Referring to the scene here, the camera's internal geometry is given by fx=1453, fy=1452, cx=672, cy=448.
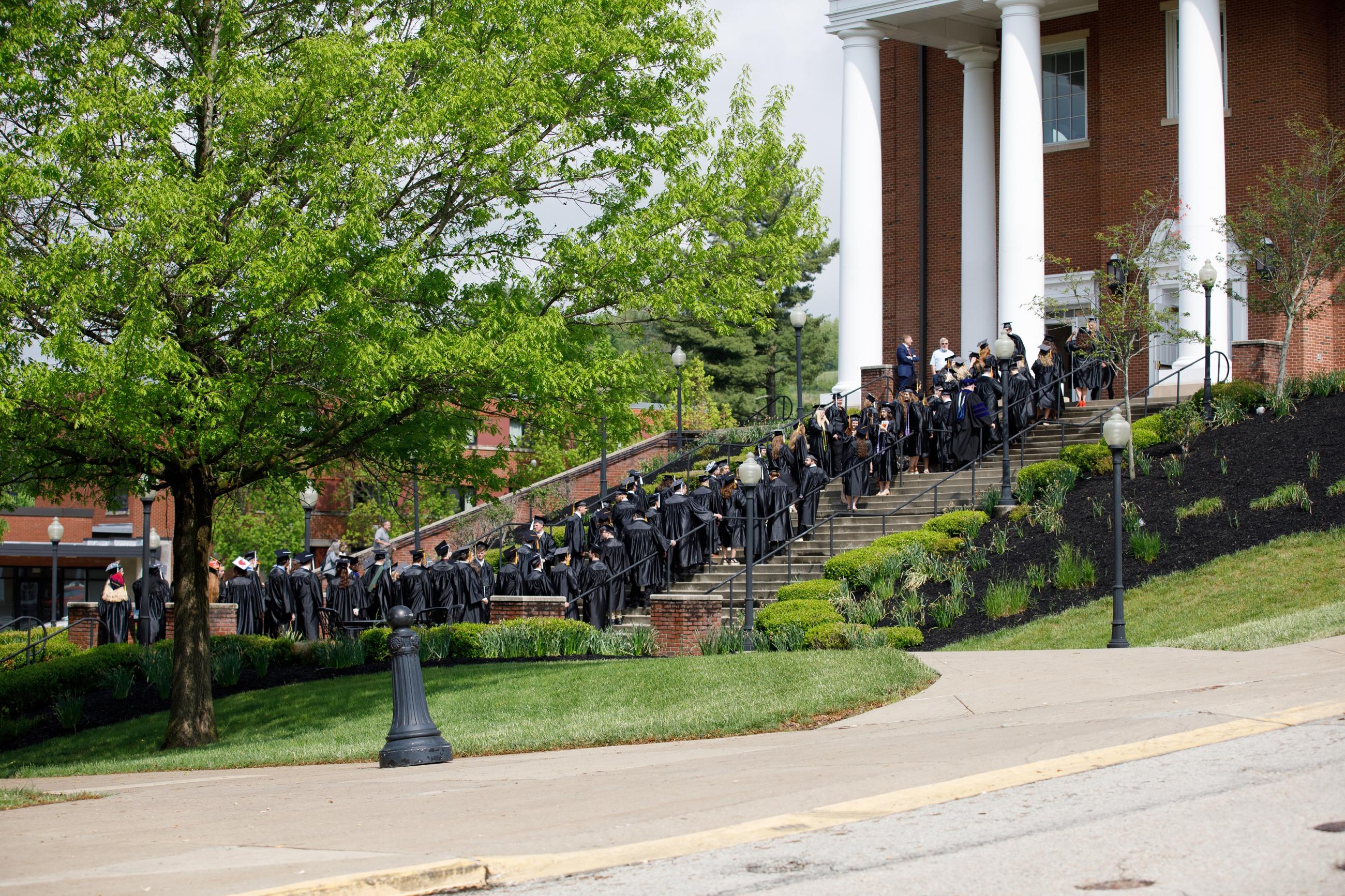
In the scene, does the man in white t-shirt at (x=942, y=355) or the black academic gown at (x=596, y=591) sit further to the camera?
the man in white t-shirt at (x=942, y=355)

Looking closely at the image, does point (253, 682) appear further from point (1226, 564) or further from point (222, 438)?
point (1226, 564)

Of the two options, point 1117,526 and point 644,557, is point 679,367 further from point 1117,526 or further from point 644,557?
point 1117,526

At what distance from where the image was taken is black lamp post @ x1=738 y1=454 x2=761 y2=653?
1819cm

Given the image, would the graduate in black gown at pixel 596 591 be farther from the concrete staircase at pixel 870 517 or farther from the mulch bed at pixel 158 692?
the mulch bed at pixel 158 692

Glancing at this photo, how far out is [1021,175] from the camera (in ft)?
93.7

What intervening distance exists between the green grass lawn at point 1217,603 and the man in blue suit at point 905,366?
434 inches

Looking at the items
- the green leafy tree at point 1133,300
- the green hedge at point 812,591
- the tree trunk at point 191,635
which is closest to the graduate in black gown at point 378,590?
the green hedge at point 812,591

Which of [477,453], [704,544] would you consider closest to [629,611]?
[704,544]

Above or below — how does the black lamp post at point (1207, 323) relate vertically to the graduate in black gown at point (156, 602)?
above

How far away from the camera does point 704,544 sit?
23.5m

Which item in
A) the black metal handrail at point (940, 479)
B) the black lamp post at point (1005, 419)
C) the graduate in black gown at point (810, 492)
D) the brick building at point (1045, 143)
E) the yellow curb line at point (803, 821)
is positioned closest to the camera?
the yellow curb line at point (803, 821)

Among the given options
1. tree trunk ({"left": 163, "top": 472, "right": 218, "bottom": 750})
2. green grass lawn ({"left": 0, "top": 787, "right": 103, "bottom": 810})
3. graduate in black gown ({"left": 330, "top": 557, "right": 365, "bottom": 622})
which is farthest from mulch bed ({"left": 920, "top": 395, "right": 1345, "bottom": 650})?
graduate in black gown ({"left": 330, "top": 557, "right": 365, "bottom": 622})

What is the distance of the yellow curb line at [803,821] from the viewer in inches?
235

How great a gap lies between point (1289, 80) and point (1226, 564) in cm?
1477
